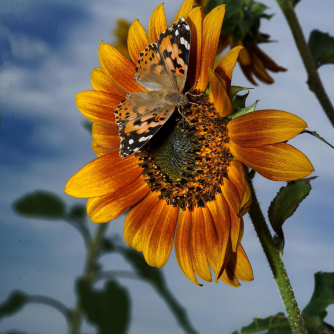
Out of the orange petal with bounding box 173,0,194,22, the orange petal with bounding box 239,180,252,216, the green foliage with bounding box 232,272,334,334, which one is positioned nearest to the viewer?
the orange petal with bounding box 239,180,252,216

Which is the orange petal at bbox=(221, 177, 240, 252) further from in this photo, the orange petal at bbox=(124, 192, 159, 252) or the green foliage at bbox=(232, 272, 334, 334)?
the green foliage at bbox=(232, 272, 334, 334)

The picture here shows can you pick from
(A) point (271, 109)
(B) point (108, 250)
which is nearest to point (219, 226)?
(A) point (271, 109)

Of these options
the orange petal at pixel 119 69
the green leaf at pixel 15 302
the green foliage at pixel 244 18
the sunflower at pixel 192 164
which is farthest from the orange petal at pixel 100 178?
the green foliage at pixel 244 18

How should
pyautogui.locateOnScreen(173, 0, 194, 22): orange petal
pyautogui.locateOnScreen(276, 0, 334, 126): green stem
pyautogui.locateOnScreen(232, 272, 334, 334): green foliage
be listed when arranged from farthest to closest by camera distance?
pyautogui.locateOnScreen(276, 0, 334, 126): green stem
pyautogui.locateOnScreen(232, 272, 334, 334): green foliage
pyautogui.locateOnScreen(173, 0, 194, 22): orange petal

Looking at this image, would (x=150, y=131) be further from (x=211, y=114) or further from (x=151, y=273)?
(x=151, y=273)

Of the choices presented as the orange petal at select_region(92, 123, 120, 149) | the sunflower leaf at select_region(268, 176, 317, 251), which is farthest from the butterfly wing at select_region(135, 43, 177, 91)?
the sunflower leaf at select_region(268, 176, 317, 251)

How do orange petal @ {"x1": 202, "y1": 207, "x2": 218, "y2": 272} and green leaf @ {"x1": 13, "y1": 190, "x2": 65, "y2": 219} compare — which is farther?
green leaf @ {"x1": 13, "y1": 190, "x2": 65, "y2": 219}

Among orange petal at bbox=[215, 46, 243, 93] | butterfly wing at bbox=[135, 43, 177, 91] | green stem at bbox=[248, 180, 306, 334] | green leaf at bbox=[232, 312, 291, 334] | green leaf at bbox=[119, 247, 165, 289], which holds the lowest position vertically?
green leaf at bbox=[232, 312, 291, 334]
